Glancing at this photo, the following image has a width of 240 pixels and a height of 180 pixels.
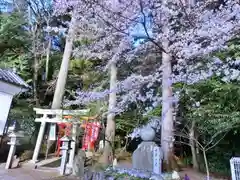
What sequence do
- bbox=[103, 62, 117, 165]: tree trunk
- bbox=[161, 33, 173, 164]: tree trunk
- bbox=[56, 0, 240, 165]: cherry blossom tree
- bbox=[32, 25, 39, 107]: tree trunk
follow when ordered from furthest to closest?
bbox=[32, 25, 39, 107]: tree trunk
bbox=[103, 62, 117, 165]: tree trunk
bbox=[161, 33, 173, 164]: tree trunk
bbox=[56, 0, 240, 165]: cherry blossom tree

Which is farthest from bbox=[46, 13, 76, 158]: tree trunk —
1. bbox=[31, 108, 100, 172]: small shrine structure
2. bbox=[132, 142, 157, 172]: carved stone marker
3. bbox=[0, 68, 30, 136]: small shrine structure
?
bbox=[132, 142, 157, 172]: carved stone marker

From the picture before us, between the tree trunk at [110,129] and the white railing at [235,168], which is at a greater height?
the tree trunk at [110,129]

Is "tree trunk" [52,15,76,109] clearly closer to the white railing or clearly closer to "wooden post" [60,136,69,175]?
"wooden post" [60,136,69,175]

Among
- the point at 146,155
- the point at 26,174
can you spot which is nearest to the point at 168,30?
the point at 146,155

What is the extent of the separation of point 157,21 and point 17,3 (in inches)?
399

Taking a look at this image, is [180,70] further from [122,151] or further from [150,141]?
[122,151]

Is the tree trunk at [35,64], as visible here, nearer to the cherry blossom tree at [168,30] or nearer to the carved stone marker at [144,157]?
the cherry blossom tree at [168,30]

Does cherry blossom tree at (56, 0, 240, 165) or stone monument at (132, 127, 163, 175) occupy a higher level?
cherry blossom tree at (56, 0, 240, 165)

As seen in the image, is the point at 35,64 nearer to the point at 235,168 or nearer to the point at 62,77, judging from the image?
the point at 62,77

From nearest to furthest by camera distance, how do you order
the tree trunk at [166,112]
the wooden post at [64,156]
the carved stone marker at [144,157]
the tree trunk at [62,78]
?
the carved stone marker at [144,157] → the wooden post at [64,156] → the tree trunk at [166,112] → the tree trunk at [62,78]

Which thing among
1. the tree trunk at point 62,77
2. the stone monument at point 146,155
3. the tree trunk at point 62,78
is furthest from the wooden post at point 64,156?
the tree trunk at point 62,77

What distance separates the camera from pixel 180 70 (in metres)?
7.85

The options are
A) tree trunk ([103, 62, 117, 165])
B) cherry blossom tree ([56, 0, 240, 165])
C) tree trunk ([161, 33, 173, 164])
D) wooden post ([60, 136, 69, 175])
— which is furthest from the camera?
tree trunk ([103, 62, 117, 165])

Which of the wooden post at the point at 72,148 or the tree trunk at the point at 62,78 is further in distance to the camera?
the tree trunk at the point at 62,78
